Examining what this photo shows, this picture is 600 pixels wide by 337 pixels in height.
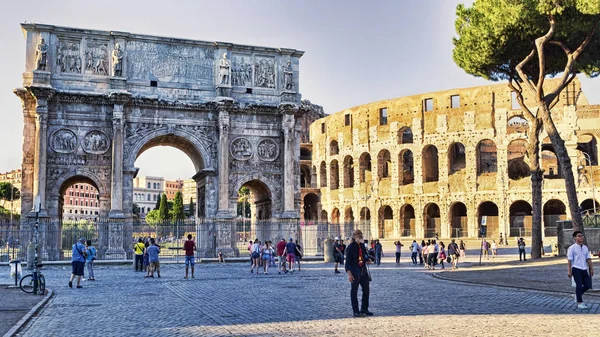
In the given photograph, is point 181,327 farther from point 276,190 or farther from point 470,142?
point 470,142

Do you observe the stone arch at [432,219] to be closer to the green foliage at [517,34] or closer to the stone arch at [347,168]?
the stone arch at [347,168]

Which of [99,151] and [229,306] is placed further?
[99,151]

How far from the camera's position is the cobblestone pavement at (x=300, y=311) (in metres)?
8.07

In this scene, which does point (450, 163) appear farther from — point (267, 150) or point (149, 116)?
point (149, 116)

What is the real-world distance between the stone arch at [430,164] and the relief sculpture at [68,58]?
2886 centimetres

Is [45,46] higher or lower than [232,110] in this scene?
higher

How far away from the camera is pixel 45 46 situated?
2584 cm

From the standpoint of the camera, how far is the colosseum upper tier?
4347cm

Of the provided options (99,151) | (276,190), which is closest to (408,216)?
(276,190)

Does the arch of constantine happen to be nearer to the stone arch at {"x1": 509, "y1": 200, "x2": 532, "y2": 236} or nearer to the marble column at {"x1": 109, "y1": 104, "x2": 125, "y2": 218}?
the marble column at {"x1": 109, "y1": 104, "x2": 125, "y2": 218}

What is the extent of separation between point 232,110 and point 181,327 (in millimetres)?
20281

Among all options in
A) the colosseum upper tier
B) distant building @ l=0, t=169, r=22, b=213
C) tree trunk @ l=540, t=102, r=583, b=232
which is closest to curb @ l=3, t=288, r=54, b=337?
tree trunk @ l=540, t=102, r=583, b=232

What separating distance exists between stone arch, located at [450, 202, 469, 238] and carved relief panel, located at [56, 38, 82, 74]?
29.4 m

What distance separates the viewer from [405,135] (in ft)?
165
